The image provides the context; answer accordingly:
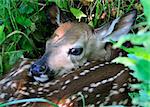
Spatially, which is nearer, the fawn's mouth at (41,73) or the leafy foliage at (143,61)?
the leafy foliage at (143,61)

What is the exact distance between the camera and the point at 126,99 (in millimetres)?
2859

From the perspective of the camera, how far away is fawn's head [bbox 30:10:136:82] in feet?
10.6

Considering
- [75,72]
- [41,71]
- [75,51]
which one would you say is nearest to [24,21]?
[75,51]

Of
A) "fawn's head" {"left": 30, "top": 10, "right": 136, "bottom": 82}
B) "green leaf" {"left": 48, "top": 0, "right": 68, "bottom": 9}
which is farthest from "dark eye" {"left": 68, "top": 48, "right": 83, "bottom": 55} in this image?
"green leaf" {"left": 48, "top": 0, "right": 68, "bottom": 9}

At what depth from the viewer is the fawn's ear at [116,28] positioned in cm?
331

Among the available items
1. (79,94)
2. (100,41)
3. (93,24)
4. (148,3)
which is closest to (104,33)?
(100,41)

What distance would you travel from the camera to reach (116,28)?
11.3 ft

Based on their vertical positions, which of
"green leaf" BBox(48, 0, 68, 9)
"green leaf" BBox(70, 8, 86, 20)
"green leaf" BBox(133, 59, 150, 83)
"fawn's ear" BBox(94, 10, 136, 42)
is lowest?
"fawn's ear" BBox(94, 10, 136, 42)

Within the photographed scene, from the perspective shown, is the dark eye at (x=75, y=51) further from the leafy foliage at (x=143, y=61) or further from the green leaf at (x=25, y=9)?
the leafy foliage at (x=143, y=61)

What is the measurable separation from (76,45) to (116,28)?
0.33m

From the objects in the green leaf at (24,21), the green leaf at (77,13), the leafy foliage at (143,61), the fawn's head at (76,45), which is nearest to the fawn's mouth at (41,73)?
the fawn's head at (76,45)

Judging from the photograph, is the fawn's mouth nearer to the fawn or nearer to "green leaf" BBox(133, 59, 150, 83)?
the fawn

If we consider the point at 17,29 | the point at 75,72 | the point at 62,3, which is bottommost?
the point at 75,72

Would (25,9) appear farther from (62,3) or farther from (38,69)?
(38,69)
